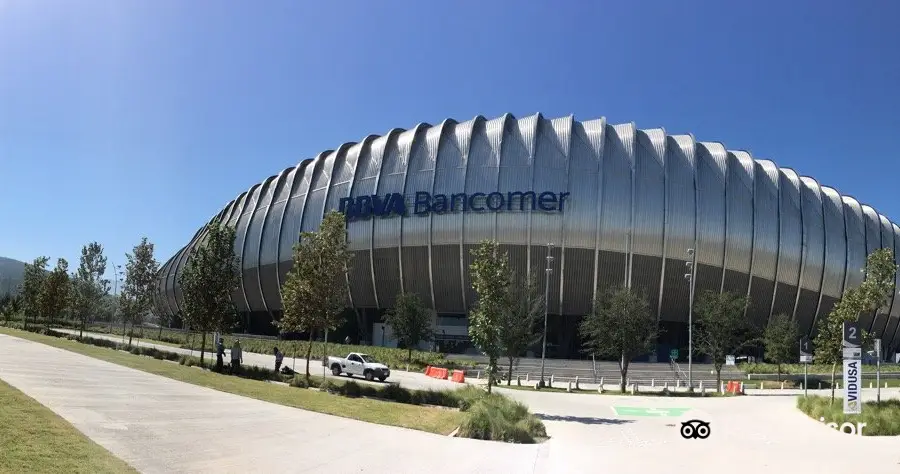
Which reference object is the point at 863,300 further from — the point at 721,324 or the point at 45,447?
the point at 45,447

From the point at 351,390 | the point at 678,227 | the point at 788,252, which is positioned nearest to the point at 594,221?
the point at 678,227

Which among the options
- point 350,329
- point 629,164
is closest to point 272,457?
point 629,164

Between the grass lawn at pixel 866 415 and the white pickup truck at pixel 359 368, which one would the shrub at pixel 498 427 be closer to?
the grass lawn at pixel 866 415

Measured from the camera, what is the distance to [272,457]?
11.1 m

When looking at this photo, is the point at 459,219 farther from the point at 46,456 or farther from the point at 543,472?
the point at 46,456

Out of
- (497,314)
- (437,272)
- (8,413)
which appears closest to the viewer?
(8,413)

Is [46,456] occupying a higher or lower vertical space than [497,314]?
lower

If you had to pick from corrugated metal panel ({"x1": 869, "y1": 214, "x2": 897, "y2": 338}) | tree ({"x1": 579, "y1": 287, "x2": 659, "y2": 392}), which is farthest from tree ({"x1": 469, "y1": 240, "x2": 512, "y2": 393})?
corrugated metal panel ({"x1": 869, "y1": 214, "x2": 897, "y2": 338})

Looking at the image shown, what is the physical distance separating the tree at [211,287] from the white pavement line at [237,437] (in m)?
14.7

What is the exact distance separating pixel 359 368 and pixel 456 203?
27.8 metres

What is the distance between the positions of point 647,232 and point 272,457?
52.7 metres

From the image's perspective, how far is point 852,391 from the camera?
19906 mm

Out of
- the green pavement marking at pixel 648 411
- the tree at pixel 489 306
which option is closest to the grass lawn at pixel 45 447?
the tree at pixel 489 306

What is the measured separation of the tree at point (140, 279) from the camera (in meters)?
57.3
